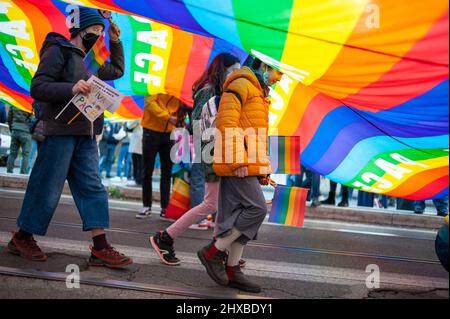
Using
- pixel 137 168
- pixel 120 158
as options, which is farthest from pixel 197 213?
pixel 120 158

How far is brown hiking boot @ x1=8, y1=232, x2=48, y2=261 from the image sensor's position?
14.4 feet

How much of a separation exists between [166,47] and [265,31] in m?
3.22

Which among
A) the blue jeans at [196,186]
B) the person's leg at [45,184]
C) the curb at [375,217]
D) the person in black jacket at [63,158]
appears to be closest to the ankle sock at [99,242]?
the person in black jacket at [63,158]

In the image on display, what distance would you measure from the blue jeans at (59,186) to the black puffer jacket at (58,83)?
0.10 metres

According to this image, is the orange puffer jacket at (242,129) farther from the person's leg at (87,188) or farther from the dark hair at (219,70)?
the dark hair at (219,70)

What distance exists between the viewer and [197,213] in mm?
4891

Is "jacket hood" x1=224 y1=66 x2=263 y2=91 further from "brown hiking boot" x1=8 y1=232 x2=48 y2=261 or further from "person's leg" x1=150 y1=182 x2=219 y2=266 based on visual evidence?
"brown hiking boot" x1=8 y1=232 x2=48 y2=261

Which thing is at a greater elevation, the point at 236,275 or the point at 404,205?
the point at 236,275

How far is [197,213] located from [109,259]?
91 cm

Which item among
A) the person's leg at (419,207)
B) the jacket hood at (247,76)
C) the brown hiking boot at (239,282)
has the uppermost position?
the jacket hood at (247,76)

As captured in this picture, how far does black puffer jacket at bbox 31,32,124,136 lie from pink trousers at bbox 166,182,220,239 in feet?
3.47

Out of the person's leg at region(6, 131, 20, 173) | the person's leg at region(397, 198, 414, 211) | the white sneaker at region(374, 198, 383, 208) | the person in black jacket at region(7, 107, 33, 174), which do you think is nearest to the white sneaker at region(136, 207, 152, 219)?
the person in black jacket at region(7, 107, 33, 174)

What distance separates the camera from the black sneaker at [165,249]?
4.68 metres

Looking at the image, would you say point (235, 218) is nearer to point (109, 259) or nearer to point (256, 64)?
point (109, 259)
